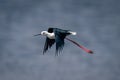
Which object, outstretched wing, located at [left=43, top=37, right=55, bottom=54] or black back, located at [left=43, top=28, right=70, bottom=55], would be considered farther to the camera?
outstretched wing, located at [left=43, top=37, right=55, bottom=54]

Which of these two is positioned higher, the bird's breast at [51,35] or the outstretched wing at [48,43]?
the bird's breast at [51,35]

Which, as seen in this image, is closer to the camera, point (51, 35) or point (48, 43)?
point (51, 35)

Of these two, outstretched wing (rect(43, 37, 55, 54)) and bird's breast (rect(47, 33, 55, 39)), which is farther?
outstretched wing (rect(43, 37, 55, 54))

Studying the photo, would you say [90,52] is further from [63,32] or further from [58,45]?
[63,32]

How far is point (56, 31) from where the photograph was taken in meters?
16.0

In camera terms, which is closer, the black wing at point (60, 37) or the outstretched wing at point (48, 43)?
the black wing at point (60, 37)

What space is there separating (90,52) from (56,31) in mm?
3324

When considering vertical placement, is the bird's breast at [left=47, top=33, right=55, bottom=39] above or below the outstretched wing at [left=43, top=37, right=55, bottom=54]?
above

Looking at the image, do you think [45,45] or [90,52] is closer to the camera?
[90,52]

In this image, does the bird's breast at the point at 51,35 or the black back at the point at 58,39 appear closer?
the black back at the point at 58,39

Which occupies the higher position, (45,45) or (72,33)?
(72,33)

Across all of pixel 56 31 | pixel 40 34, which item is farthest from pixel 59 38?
pixel 40 34

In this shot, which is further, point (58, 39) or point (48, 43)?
point (48, 43)

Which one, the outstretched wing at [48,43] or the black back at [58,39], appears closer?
the black back at [58,39]
